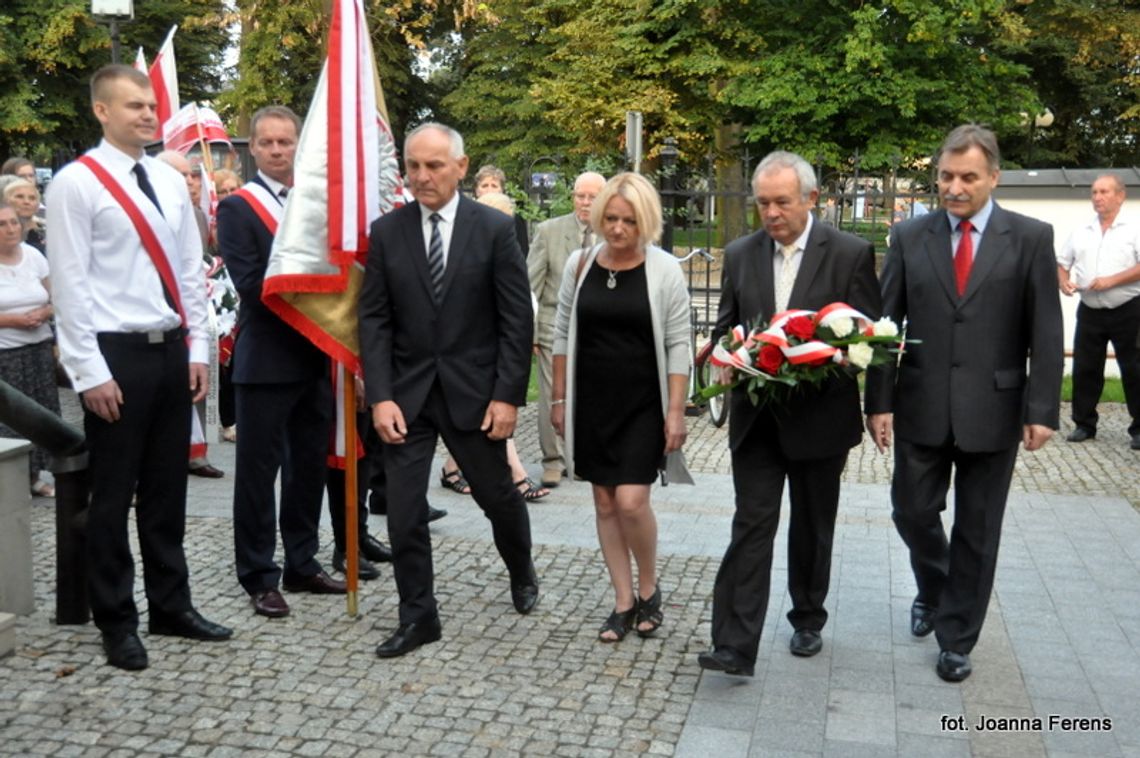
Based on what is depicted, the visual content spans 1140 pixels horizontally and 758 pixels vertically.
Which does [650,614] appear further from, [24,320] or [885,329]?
[24,320]

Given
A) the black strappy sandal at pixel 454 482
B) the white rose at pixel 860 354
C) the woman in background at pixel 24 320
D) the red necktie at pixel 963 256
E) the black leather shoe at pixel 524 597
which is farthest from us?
the black strappy sandal at pixel 454 482

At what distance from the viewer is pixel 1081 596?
20.4 feet

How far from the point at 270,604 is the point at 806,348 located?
2693 mm

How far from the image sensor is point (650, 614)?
556 cm

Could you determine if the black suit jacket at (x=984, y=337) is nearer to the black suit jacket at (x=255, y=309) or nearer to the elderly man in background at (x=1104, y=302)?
the black suit jacket at (x=255, y=309)

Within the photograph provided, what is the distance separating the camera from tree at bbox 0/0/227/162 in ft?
111

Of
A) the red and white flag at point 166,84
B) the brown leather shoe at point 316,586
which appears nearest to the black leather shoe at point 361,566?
the brown leather shoe at point 316,586

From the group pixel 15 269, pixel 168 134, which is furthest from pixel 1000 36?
pixel 15 269

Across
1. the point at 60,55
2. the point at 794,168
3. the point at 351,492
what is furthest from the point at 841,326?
the point at 60,55

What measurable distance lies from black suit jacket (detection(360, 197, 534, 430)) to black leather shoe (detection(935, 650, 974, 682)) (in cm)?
202

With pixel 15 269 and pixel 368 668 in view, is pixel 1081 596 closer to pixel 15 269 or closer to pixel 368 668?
pixel 368 668

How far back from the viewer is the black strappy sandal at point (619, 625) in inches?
214

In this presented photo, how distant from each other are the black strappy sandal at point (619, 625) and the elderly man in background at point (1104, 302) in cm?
649

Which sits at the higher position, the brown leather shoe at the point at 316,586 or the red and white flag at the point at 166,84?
the red and white flag at the point at 166,84
